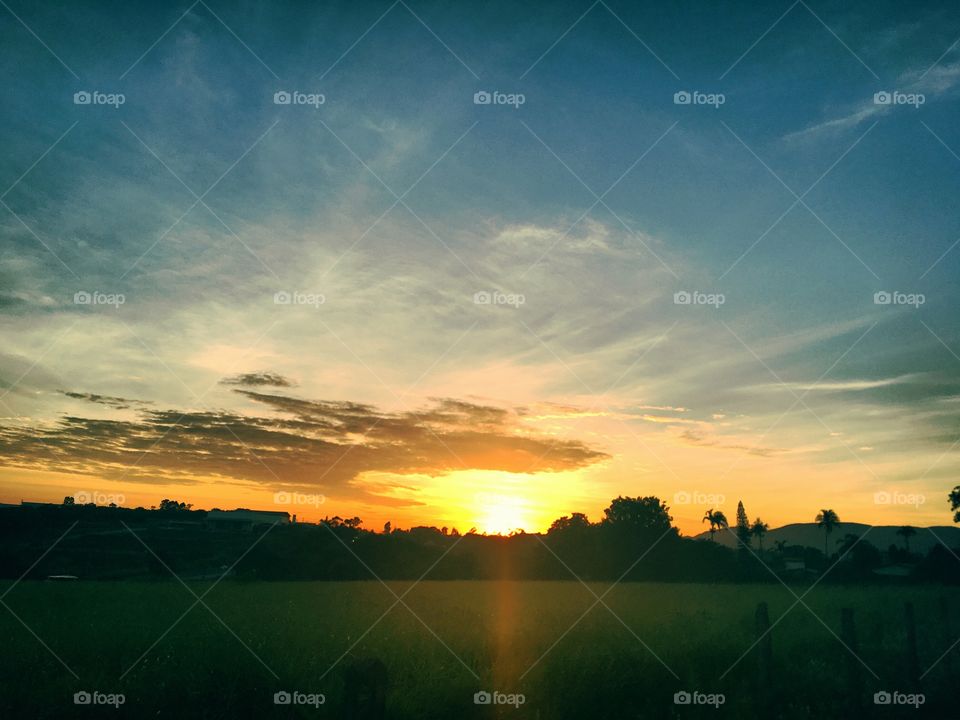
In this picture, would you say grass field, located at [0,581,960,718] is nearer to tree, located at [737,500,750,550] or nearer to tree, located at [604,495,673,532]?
tree, located at [604,495,673,532]

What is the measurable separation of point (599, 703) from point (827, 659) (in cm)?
852

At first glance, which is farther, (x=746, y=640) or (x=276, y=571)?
(x=276, y=571)

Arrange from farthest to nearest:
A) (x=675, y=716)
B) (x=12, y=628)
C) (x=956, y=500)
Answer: (x=956, y=500), (x=12, y=628), (x=675, y=716)

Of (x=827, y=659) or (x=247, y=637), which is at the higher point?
(x=247, y=637)

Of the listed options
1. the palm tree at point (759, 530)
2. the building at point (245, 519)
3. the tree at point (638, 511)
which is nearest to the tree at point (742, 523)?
the palm tree at point (759, 530)

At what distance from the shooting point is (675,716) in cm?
1073

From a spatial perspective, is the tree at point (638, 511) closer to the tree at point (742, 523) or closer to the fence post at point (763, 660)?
the tree at point (742, 523)

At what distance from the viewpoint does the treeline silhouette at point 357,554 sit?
105 ft

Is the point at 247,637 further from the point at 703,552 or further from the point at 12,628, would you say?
the point at 703,552

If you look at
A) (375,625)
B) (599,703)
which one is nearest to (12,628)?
(375,625)

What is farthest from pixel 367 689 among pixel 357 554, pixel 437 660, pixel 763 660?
pixel 357 554

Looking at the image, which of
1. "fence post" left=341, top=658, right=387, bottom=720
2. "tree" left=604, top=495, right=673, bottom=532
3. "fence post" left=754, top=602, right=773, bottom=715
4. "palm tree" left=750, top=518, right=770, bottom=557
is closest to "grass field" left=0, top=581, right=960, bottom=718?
"fence post" left=754, top=602, right=773, bottom=715

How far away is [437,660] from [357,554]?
30.6 m

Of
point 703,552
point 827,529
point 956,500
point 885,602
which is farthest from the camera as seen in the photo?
point 827,529
